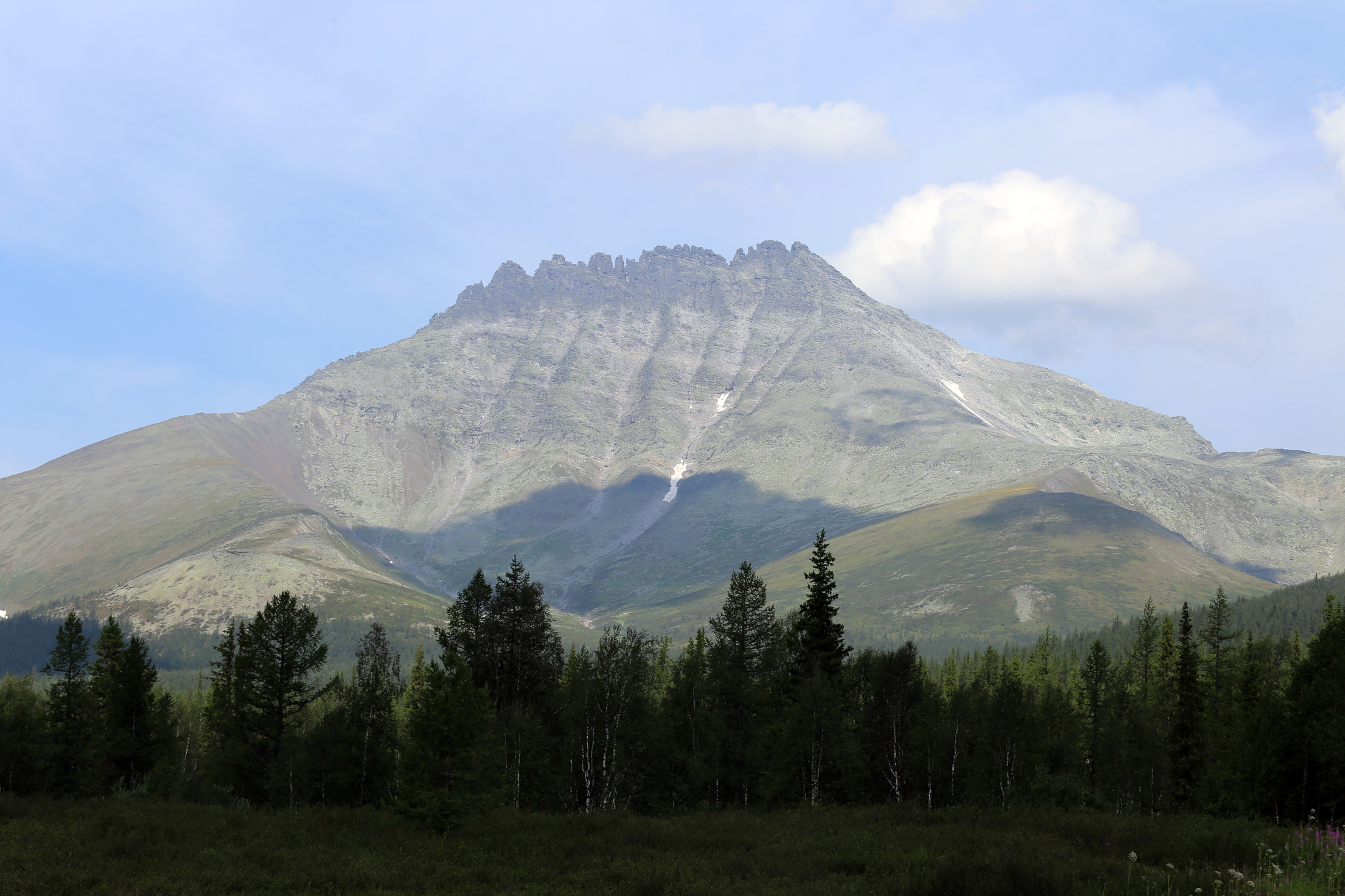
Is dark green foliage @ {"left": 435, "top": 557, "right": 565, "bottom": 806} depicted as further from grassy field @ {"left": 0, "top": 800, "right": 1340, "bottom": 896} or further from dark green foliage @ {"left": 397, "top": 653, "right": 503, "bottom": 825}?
grassy field @ {"left": 0, "top": 800, "right": 1340, "bottom": 896}

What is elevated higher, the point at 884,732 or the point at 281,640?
the point at 281,640

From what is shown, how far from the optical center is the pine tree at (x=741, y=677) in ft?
196

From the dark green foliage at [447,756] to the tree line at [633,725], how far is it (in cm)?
67

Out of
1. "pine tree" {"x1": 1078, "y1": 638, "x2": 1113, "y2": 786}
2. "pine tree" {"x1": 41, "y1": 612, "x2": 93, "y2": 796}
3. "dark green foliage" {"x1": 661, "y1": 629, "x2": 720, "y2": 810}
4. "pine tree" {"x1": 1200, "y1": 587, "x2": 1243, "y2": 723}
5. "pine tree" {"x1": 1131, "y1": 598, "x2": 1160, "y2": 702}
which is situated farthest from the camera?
"pine tree" {"x1": 1131, "y1": 598, "x2": 1160, "y2": 702}

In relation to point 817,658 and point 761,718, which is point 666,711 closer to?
point 761,718

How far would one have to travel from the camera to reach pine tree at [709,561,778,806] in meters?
59.7

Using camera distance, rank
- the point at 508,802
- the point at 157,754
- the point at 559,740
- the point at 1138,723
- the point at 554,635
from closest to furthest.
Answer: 1. the point at 508,802
2. the point at 559,740
3. the point at 157,754
4. the point at 554,635
5. the point at 1138,723

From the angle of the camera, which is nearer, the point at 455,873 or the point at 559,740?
the point at 455,873

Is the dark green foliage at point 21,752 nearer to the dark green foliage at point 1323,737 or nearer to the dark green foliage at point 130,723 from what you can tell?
the dark green foliage at point 130,723

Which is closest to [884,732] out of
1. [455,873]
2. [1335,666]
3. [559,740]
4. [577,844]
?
[559,740]

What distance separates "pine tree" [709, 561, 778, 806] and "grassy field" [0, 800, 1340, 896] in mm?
18056

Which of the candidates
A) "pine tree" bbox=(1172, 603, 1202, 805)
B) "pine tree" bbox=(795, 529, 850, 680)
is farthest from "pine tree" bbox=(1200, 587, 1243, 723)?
"pine tree" bbox=(795, 529, 850, 680)

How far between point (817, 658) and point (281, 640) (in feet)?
126

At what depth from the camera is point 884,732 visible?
6606 cm
